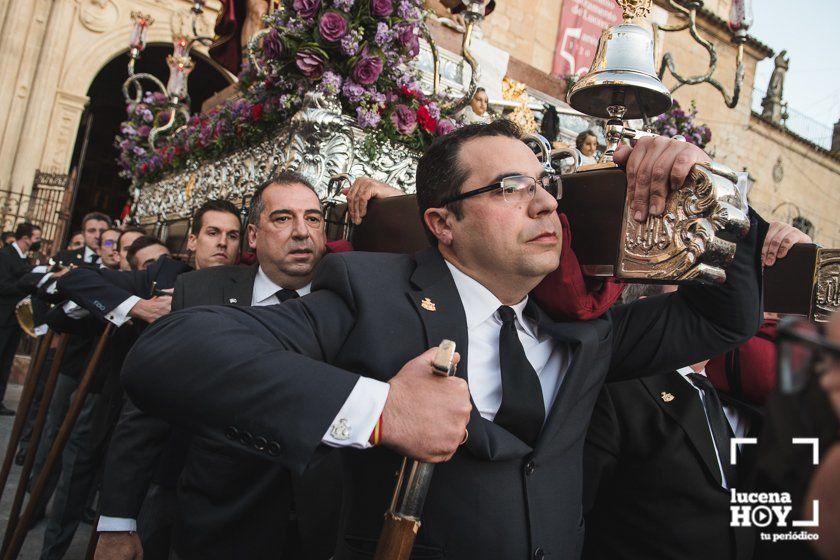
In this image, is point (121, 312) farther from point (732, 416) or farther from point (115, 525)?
point (732, 416)

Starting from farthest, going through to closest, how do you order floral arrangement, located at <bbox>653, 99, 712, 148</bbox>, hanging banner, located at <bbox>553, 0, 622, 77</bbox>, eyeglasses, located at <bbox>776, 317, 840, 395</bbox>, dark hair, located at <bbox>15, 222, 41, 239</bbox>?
hanging banner, located at <bbox>553, 0, 622, 77</bbox> < dark hair, located at <bbox>15, 222, 41, 239</bbox> < floral arrangement, located at <bbox>653, 99, 712, 148</bbox> < eyeglasses, located at <bbox>776, 317, 840, 395</bbox>

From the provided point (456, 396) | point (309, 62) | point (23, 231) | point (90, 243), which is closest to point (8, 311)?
point (90, 243)

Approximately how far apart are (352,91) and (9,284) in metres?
6.34

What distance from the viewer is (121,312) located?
358cm

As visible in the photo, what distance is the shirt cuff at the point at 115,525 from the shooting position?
2.49m

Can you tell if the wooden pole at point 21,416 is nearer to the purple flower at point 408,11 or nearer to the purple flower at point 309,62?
the purple flower at point 309,62

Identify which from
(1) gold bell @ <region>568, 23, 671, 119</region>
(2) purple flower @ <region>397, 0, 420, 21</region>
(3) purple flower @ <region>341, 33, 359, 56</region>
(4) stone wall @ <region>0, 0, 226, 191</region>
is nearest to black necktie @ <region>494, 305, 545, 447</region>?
(1) gold bell @ <region>568, 23, 671, 119</region>

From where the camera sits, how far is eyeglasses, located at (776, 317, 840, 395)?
1.47 feet

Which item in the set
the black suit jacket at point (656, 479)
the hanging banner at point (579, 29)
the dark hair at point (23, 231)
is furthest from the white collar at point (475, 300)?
the hanging banner at point (579, 29)

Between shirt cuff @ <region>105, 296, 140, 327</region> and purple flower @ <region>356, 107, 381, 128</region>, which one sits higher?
purple flower @ <region>356, 107, 381, 128</region>

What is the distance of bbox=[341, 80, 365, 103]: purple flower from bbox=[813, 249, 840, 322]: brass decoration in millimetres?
2505

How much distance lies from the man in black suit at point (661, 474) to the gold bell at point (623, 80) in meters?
1.04

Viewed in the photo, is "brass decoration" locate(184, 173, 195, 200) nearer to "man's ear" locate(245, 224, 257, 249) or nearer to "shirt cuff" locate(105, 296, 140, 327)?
"shirt cuff" locate(105, 296, 140, 327)

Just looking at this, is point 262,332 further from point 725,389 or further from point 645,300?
point 725,389
